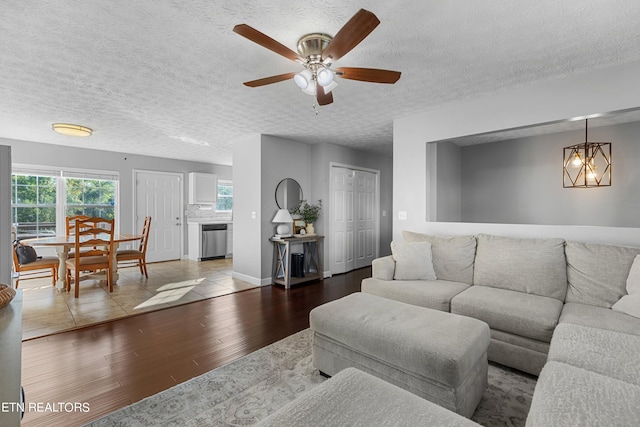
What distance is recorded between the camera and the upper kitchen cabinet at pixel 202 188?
7051mm

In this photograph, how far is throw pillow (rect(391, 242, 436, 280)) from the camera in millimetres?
2990

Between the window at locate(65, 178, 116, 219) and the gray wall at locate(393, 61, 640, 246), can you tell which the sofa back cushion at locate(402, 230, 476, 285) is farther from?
the window at locate(65, 178, 116, 219)

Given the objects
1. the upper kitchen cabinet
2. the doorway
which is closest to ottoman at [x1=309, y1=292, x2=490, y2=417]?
the doorway

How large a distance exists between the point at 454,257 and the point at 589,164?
279 centimetres

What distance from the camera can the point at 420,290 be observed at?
2.65 meters

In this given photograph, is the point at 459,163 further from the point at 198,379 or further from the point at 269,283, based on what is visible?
the point at 198,379

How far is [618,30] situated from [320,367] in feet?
10.0

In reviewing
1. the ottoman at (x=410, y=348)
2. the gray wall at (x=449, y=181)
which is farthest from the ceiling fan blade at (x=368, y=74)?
the gray wall at (x=449, y=181)

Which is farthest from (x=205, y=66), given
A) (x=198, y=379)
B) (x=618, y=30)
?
(x=618, y=30)

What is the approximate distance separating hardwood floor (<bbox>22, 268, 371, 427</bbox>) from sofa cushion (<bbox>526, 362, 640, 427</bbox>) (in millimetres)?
2058

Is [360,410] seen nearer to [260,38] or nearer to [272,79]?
[260,38]

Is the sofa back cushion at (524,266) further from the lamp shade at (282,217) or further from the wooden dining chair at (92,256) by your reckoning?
the wooden dining chair at (92,256)

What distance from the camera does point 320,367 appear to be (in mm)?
2082

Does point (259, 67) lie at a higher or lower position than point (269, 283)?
higher
